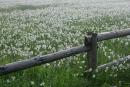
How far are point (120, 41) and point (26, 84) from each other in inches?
300

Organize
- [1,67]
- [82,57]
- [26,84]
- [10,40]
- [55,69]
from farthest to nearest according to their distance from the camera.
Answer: [10,40] < [82,57] < [55,69] < [26,84] < [1,67]

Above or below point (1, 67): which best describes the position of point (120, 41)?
below

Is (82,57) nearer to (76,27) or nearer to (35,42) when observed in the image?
(35,42)

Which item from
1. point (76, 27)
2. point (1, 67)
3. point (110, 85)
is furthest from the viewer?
point (76, 27)

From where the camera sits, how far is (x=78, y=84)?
1037cm

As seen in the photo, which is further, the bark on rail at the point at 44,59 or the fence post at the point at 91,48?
the fence post at the point at 91,48

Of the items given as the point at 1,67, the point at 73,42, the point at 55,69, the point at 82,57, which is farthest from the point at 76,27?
the point at 1,67

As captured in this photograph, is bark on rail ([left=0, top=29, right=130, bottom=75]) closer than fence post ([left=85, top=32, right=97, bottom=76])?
Yes

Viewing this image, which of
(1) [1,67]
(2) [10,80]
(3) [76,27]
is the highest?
(1) [1,67]

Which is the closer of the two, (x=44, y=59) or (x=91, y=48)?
(x=44, y=59)

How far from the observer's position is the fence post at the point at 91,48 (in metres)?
10.5

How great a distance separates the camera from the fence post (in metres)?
10.5

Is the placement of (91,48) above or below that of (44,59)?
below

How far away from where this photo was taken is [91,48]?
10.6 meters
